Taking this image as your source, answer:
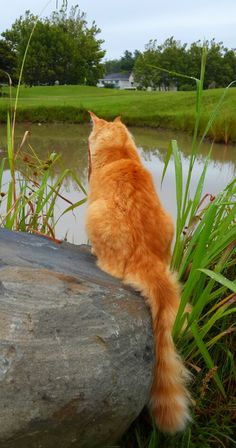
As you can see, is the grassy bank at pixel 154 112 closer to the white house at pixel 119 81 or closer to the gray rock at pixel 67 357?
the gray rock at pixel 67 357

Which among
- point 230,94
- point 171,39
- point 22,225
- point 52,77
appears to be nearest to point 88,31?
point 52,77

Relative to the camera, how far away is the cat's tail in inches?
65.5

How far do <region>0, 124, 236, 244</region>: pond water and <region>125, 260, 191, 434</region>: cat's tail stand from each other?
1.36 m

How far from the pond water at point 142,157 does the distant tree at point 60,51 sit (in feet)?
72.6

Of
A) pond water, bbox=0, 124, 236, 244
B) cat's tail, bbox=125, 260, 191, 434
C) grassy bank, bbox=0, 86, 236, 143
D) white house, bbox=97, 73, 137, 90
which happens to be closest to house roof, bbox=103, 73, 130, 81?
white house, bbox=97, 73, 137, 90

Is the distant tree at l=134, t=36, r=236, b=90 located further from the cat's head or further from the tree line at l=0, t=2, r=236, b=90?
the cat's head

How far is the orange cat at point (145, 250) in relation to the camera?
1686 mm

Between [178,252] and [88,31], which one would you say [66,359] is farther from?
[88,31]

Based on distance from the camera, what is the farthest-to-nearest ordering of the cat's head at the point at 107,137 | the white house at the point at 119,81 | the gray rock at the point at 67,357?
the white house at the point at 119,81 < the cat's head at the point at 107,137 < the gray rock at the point at 67,357

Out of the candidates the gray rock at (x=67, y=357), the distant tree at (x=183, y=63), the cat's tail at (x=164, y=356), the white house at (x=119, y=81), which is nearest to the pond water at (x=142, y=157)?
the cat's tail at (x=164, y=356)

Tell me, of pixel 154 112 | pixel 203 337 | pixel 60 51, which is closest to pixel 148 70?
pixel 60 51

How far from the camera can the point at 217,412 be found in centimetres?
197

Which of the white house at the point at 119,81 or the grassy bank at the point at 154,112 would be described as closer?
the grassy bank at the point at 154,112

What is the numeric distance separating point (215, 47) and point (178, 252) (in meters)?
44.9
